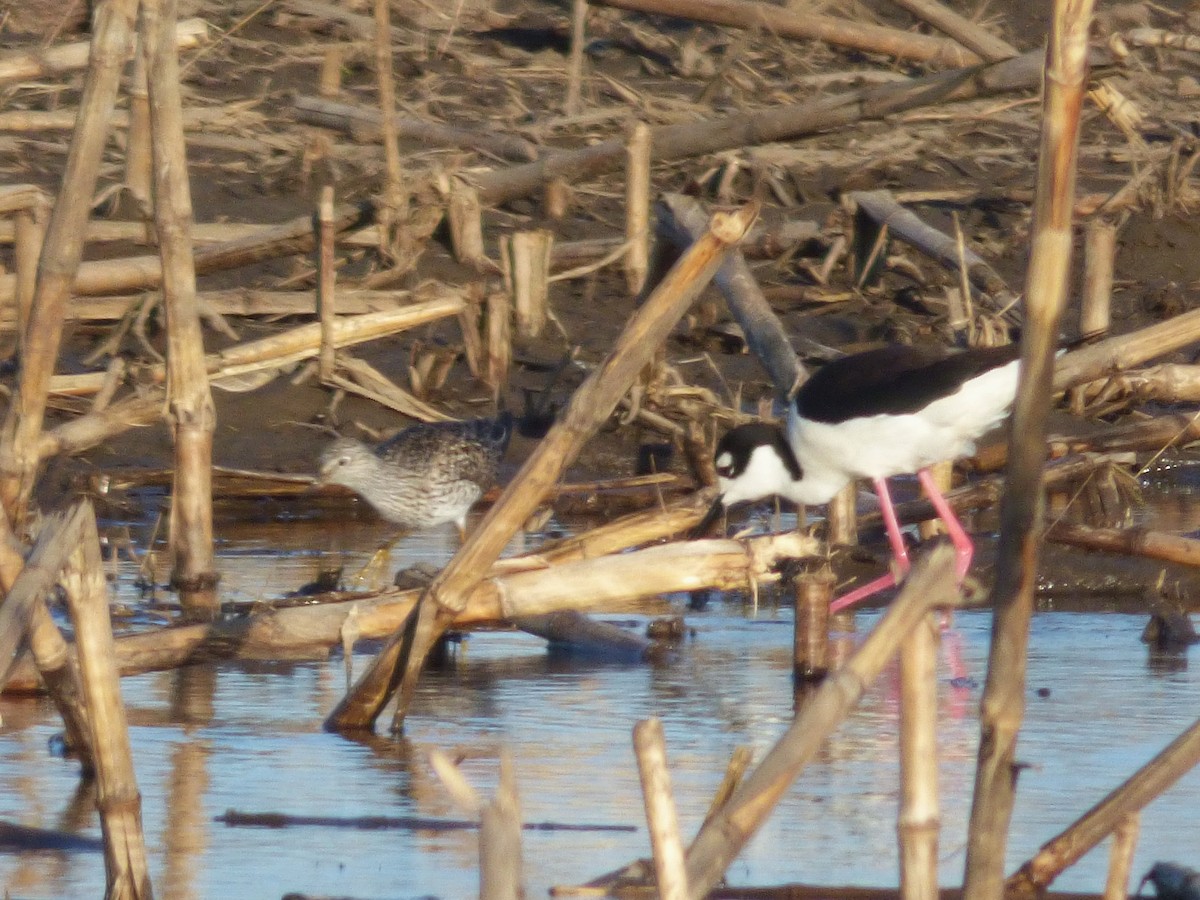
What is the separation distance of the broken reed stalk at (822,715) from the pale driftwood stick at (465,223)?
7717 mm

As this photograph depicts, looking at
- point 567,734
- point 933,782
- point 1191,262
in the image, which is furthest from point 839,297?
point 933,782

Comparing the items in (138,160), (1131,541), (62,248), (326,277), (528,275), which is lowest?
(1131,541)

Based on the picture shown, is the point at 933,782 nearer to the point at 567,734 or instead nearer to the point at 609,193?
the point at 567,734

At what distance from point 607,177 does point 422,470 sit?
13.6 ft

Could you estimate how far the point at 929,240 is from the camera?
10.3 m

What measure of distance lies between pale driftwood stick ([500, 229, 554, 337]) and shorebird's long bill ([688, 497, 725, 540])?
2.89 meters

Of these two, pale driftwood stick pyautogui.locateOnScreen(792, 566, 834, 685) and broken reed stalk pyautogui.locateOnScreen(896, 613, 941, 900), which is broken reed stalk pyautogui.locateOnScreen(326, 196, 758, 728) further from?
broken reed stalk pyautogui.locateOnScreen(896, 613, 941, 900)

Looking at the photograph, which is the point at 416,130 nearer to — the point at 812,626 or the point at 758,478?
the point at 758,478

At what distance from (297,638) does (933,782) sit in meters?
2.92

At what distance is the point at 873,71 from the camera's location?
13219 millimetres

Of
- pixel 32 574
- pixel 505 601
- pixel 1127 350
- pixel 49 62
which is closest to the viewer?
pixel 32 574

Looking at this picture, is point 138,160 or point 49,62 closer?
point 49,62

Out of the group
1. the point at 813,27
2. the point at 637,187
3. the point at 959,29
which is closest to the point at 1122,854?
the point at 637,187

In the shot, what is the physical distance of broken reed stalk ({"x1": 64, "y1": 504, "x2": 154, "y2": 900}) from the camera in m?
3.17
